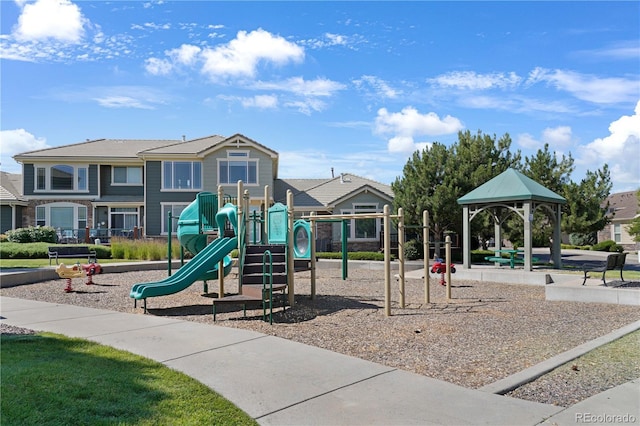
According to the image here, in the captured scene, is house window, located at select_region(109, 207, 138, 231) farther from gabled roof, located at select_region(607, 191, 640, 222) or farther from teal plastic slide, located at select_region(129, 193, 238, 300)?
gabled roof, located at select_region(607, 191, 640, 222)

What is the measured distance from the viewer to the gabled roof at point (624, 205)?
48.9 meters

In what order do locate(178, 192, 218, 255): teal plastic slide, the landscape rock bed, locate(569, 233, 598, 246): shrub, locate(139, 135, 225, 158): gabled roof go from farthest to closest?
locate(569, 233, 598, 246): shrub → locate(139, 135, 225, 158): gabled roof → locate(178, 192, 218, 255): teal plastic slide → the landscape rock bed

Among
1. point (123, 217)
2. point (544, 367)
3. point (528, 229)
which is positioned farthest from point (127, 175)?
point (544, 367)

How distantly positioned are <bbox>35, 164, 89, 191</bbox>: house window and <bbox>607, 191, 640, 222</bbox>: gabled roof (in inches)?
1771

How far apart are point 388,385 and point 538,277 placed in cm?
1279

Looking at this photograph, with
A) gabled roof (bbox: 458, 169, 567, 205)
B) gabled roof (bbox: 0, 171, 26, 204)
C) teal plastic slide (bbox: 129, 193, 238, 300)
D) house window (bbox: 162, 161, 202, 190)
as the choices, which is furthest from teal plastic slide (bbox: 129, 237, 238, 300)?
gabled roof (bbox: 0, 171, 26, 204)

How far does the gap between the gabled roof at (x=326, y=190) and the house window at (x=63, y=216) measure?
13.6m

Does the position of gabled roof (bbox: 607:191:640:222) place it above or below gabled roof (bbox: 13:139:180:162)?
below

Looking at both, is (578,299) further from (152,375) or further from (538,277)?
(152,375)

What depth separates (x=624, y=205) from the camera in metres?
53.2

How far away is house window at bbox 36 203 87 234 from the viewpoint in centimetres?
3512

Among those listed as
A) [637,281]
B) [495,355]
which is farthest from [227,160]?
[495,355]

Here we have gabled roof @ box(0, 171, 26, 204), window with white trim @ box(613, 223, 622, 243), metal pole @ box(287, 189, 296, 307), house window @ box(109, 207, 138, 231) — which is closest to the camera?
metal pole @ box(287, 189, 296, 307)

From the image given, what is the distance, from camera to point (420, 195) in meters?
27.6
